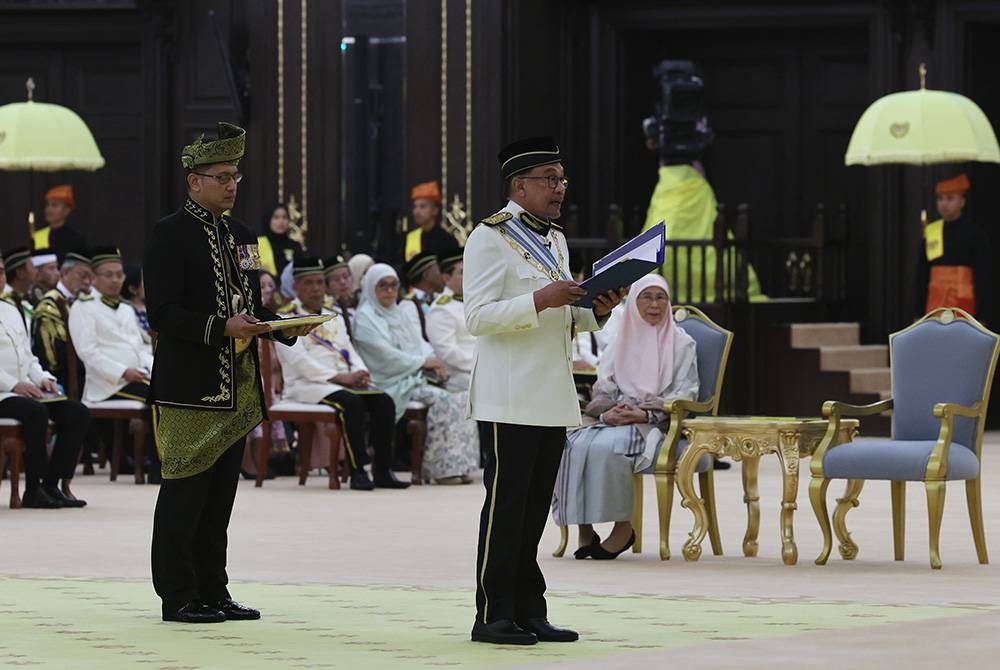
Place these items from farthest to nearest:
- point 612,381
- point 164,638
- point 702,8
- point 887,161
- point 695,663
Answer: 1. point 702,8
2. point 887,161
3. point 612,381
4. point 164,638
5. point 695,663

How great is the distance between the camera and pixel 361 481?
472 inches

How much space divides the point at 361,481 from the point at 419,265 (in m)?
1.83

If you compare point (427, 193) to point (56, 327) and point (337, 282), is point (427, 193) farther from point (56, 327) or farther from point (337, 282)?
point (56, 327)

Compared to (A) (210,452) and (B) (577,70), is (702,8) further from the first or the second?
(A) (210,452)

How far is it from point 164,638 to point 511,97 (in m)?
11.0

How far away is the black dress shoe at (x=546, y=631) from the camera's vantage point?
6121mm

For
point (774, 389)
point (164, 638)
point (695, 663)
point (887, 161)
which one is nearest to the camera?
point (695, 663)

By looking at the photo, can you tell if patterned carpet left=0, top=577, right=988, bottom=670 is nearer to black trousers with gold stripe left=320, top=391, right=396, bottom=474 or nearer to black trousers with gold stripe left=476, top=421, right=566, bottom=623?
black trousers with gold stripe left=476, top=421, right=566, bottom=623

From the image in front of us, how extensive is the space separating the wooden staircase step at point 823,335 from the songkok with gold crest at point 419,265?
11.4 ft

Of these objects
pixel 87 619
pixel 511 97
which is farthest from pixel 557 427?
pixel 511 97

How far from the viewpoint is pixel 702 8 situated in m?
17.3

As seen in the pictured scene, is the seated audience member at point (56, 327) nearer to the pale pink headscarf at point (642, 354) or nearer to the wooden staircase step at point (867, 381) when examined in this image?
the pale pink headscarf at point (642, 354)

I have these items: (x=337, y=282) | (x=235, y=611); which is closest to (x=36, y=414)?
(x=337, y=282)

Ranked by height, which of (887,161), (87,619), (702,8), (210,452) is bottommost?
(87,619)
